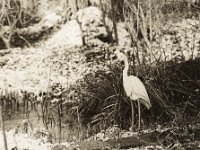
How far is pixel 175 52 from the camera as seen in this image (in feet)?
48.1

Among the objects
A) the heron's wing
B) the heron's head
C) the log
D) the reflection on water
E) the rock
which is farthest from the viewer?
the rock

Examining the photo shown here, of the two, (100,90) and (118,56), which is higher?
(100,90)

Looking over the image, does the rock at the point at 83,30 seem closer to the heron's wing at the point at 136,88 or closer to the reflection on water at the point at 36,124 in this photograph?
the reflection on water at the point at 36,124

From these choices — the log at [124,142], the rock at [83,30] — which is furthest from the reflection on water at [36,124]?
the rock at [83,30]

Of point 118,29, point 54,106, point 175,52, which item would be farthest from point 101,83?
point 118,29

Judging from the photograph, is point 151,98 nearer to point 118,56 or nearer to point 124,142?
point 124,142

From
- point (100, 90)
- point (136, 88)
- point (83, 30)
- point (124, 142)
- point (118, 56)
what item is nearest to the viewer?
point (124, 142)

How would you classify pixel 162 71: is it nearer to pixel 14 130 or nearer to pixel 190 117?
pixel 190 117

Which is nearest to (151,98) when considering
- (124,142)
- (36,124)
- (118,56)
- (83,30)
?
(124,142)

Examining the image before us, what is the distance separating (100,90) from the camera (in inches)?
390

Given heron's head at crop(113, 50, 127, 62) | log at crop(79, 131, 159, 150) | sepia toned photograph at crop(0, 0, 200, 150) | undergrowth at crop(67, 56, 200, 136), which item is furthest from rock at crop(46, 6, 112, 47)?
log at crop(79, 131, 159, 150)

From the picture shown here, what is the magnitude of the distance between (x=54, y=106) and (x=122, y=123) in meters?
2.37

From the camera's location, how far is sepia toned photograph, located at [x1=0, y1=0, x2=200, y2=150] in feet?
26.9

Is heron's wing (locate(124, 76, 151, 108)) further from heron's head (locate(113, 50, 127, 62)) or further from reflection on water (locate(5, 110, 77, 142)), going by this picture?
heron's head (locate(113, 50, 127, 62))
